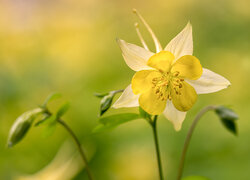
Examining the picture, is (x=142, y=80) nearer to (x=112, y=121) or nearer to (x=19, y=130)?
(x=112, y=121)

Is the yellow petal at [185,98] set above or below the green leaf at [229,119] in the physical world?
above

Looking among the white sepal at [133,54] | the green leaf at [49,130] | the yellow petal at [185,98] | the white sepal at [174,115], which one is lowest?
the white sepal at [174,115]

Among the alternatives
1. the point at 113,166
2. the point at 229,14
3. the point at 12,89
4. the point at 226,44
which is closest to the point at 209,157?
the point at 113,166

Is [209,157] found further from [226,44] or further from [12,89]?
[12,89]

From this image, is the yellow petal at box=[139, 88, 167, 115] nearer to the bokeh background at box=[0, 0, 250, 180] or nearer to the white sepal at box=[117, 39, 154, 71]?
the white sepal at box=[117, 39, 154, 71]

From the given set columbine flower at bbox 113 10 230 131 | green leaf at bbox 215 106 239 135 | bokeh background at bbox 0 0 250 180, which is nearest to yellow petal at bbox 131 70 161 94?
columbine flower at bbox 113 10 230 131

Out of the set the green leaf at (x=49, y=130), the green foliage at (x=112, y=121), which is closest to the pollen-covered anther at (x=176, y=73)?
the green foliage at (x=112, y=121)

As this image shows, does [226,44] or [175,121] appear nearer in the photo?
[175,121]

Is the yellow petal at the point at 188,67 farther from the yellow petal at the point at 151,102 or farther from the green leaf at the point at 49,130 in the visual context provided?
the green leaf at the point at 49,130
